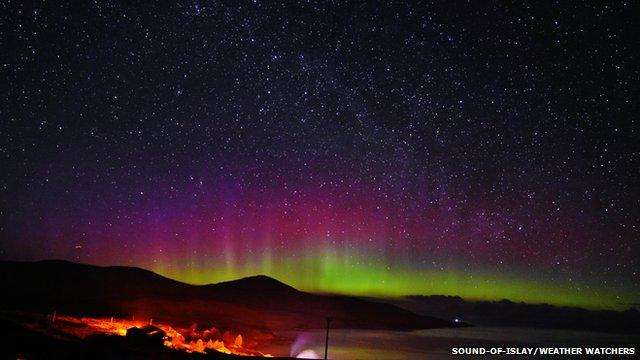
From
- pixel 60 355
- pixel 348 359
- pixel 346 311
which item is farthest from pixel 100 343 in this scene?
pixel 346 311

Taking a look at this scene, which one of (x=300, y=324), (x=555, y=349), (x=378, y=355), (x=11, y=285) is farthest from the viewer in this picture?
(x=300, y=324)

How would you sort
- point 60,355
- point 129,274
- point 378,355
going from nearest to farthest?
point 60,355 < point 378,355 < point 129,274

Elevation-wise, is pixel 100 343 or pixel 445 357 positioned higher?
pixel 100 343

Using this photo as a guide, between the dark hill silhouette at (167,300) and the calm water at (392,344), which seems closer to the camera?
the calm water at (392,344)

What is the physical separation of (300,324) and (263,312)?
18643mm

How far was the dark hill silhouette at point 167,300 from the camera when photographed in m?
82.8

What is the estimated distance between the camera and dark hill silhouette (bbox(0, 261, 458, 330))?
8281 centimetres

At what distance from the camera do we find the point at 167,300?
364ft

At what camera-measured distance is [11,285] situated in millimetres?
100750

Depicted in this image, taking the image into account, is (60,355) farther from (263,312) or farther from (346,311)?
(346,311)

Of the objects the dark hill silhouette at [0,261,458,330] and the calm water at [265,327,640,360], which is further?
the dark hill silhouette at [0,261,458,330]

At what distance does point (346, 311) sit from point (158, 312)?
115 metres

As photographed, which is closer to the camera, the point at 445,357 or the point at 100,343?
the point at 100,343

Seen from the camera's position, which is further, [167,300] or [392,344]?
[167,300]
